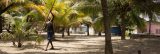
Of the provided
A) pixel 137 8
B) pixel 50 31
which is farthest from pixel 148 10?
pixel 50 31

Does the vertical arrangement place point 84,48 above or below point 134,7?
below

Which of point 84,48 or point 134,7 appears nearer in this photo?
point 84,48

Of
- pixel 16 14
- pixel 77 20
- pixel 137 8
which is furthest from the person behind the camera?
pixel 16 14

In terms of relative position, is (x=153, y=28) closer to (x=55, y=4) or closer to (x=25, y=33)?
(x=55, y=4)

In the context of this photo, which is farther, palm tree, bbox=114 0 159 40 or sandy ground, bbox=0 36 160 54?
palm tree, bbox=114 0 159 40

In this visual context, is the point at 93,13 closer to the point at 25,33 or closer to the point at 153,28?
the point at 25,33

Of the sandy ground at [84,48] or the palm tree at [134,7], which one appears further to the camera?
the palm tree at [134,7]

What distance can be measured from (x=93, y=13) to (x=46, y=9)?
3.63m

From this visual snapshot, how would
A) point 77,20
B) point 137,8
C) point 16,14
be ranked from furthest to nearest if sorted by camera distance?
point 16,14 → point 77,20 → point 137,8

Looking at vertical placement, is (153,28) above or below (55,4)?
below

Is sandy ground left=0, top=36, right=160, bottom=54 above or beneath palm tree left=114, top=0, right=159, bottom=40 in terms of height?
beneath

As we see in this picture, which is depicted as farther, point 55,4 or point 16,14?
point 16,14

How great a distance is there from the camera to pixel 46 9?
21.4m

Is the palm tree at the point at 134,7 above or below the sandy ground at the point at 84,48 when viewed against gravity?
above
